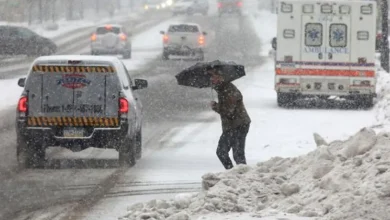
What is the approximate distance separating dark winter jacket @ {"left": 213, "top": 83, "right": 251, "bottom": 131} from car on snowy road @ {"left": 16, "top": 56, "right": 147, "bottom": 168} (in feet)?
8.18

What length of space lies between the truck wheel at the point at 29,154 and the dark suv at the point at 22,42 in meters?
36.9

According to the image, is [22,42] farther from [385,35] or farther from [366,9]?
[366,9]

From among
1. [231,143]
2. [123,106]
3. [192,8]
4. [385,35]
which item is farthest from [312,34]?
[192,8]

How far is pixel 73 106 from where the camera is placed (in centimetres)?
1711

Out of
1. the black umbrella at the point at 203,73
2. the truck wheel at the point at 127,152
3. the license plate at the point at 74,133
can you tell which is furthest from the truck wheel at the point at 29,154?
the black umbrella at the point at 203,73

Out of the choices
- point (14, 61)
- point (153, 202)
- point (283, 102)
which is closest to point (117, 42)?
point (14, 61)

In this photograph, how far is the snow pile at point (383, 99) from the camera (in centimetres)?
2480

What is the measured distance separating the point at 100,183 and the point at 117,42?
38.2m

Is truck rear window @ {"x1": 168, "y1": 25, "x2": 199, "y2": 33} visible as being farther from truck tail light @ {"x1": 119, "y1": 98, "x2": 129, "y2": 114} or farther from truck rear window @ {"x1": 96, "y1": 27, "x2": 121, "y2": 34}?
truck tail light @ {"x1": 119, "y1": 98, "x2": 129, "y2": 114}

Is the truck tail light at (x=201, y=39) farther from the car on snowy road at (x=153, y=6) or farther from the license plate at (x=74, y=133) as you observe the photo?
the car on snowy road at (x=153, y=6)

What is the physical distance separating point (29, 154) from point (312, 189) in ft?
23.1

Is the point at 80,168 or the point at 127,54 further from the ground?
the point at 80,168

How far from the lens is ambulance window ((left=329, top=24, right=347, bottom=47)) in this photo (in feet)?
96.6

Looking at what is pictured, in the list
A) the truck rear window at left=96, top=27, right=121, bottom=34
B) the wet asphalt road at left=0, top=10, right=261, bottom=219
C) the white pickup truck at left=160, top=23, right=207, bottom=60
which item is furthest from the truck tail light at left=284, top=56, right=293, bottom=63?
the truck rear window at left=96, top=27, right=121, bottom=34
